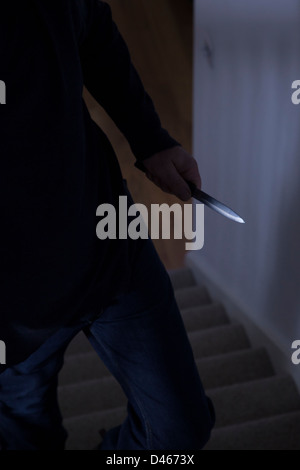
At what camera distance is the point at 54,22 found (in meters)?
0.84

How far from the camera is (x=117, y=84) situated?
1.07 m

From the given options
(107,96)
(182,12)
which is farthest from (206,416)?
(182,12)

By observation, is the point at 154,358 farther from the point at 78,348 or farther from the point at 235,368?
the point at 78,348

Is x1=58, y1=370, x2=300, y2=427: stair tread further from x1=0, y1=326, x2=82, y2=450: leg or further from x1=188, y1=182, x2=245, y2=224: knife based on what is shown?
x1=188, y1=182, x2=245, y2=224: knife

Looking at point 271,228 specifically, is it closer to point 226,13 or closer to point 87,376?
point 226,13

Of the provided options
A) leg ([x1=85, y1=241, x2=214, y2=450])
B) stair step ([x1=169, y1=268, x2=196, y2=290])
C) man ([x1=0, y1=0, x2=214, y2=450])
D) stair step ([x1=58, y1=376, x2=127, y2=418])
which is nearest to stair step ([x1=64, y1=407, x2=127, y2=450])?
stair step ([x1=58, y1=376, x2=127, y2=418])

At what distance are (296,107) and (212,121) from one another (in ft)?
1.90

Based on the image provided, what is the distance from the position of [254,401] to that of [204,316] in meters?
0.57

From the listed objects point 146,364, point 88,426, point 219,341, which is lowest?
point 88,426

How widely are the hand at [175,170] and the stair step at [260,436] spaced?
741 millimetres

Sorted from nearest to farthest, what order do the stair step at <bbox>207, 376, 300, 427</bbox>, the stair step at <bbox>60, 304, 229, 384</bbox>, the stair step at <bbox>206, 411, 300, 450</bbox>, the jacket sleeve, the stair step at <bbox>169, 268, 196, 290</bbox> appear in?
the jacket sleeve → the stair step at <bbox>206, 411, 300, 450</bbox> → the stair step at <bbox>207, 376, 300, 427</bbox> → the stair step at <bbox>60, 304, 229, 384</bbox> → the stair step at <bbox>169, 268, 196, 290</bbox>

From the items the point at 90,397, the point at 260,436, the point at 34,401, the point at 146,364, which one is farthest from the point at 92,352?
the point at 146,364

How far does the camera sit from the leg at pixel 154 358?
104cm

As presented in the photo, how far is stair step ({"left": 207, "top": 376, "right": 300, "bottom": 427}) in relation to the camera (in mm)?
1648
